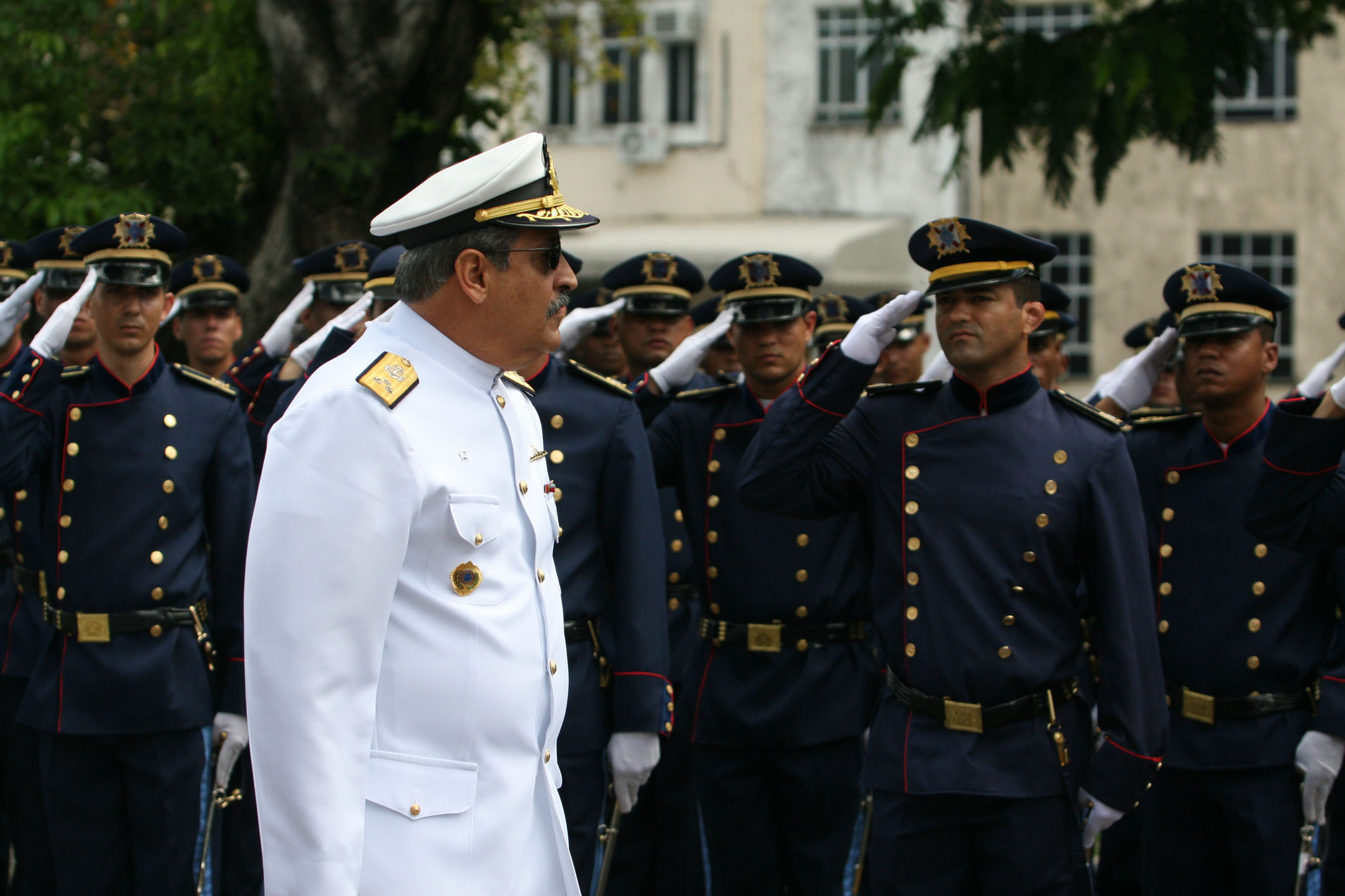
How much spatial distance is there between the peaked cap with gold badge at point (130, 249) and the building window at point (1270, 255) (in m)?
15.4

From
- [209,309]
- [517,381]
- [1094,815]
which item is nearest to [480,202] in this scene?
[517,381]

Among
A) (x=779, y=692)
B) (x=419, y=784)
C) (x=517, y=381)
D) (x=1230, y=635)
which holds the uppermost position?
(x=517, y=381)

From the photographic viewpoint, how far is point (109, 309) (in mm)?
4965

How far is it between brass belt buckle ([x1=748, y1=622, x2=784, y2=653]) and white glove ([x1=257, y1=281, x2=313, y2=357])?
8.50 feet

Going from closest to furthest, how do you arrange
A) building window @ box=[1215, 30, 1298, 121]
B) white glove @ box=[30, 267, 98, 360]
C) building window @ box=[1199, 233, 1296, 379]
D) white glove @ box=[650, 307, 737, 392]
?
white glove @ box=[30, 267, 98, 360] → white glove @ box=[650, 307, 737, 392] → building window @ box=[1215, 30, 1298, 121] → building window @ box=[1199, 233, 1296, 379]

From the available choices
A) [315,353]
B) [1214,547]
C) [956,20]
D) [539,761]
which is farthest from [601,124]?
[539,761]

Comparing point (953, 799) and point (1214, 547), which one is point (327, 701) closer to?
point (953, 799)

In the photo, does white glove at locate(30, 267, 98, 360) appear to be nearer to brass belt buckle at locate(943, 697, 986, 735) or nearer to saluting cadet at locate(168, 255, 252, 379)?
saluting cadet at locate(168, 255, 252, 379)

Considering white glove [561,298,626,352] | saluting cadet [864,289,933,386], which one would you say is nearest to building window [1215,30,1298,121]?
saluting cadet [864,289,933,386]

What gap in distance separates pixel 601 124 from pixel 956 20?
452 inches

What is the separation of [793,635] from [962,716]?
1.32 m

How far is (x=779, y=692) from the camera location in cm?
496

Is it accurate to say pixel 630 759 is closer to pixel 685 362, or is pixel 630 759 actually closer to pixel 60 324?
pixel 685 362

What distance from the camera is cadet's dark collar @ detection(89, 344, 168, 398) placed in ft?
16.2
